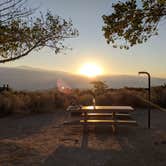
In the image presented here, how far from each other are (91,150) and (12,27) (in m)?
3.58

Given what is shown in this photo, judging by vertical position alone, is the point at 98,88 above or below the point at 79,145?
above

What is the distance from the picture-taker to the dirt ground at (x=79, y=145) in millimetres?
7547

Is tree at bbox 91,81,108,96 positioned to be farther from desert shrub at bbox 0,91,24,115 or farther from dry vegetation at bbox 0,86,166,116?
desert shrub at bbox 0,91,24,115

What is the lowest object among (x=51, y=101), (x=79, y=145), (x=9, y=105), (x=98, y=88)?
(x=79, y=145)

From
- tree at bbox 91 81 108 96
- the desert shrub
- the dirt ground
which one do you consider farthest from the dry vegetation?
tree at bbox 91 81 108 96

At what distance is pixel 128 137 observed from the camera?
10.3 m

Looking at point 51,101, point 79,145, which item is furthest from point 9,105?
point 79,145

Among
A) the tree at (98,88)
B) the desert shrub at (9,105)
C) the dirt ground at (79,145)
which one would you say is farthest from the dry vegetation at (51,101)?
the tree at (98,88)

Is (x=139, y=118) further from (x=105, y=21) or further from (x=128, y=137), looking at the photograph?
(x=105, y=21)

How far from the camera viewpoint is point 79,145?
9156 mm

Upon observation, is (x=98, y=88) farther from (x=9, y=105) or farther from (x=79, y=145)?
(x=79, y=145)

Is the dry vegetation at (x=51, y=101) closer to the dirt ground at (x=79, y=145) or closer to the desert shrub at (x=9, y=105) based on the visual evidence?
the desert shrub at (x=9, y=105)

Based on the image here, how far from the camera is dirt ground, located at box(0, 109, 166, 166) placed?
7547 millimetres

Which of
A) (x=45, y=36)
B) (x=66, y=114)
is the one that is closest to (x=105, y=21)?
(x=45, y=36)
